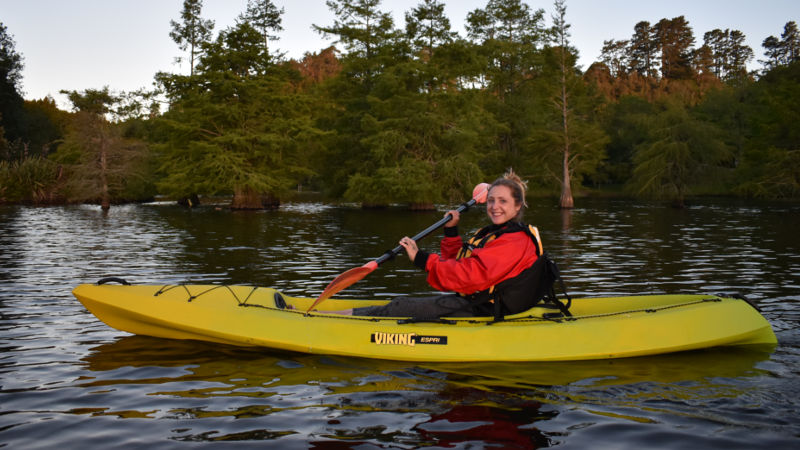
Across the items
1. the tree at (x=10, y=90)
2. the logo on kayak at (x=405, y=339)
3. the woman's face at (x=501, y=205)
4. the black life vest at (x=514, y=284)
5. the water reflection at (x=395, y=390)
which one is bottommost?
the water reflection at (x=395, y=390)

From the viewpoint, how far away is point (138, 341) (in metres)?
5.45

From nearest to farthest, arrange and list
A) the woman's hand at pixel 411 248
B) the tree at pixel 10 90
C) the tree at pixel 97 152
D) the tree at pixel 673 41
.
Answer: the woman's hand at pixel 411 248 < the tree at pixel 97 152 < the tree at pixel 10 90 < the tree at pixel 673 41

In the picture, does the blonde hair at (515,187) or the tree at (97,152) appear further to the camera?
the tree at (97,152)

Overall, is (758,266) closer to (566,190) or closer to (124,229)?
(124,229)

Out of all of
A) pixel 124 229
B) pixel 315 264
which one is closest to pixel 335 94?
pixel 124 229

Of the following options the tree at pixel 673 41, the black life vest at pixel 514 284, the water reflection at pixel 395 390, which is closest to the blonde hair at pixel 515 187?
the black life vest at pixel 514 284

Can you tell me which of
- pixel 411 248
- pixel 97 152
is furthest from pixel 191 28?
pixel 411 248

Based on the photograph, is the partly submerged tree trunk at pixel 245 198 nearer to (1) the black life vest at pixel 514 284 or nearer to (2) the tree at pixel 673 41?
(1) the black life vest at pixel 514 284

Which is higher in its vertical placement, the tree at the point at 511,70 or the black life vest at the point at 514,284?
the tree at the point at 511,70

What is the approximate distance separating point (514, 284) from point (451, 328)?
0.57 metres

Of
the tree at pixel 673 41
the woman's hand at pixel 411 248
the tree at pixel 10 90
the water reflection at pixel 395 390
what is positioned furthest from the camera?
the tree at pixel 673 41

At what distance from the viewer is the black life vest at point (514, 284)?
457 cm

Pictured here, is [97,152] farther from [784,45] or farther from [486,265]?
[784,45]

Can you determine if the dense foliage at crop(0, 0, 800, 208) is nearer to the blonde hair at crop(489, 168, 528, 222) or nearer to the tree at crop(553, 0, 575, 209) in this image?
the tree at crop(553, 0, 575, 209)
